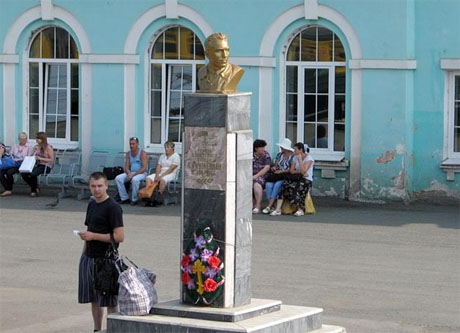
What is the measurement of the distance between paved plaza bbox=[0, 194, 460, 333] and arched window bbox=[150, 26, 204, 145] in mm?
2640

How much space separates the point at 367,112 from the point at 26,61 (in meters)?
7.55

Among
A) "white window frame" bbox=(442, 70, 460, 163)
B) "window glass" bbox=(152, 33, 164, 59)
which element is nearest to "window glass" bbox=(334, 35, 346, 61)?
"white window frame" bbox=(442, 70, 460, 163)

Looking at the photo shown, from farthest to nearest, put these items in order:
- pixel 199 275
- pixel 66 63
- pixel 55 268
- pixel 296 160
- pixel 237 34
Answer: pixel 66 63 < pixel 237 34 < pixel 296 160 < pixel 55 268 < pixel 199 275

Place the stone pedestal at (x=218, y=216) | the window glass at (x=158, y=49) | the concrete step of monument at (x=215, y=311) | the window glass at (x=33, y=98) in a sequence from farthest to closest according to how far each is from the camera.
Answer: the window glass at (x=33, y=98), the window glass at (x=158, y=49), the stone pedestal at (x=218, y=216), the concrete step of monument at (x=215, y=311)

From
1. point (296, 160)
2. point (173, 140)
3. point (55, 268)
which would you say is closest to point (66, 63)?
point (173, 140)

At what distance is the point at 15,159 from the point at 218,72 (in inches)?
506

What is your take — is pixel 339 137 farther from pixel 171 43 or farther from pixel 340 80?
pixel 171 43

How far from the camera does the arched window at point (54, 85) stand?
2419 centimetres

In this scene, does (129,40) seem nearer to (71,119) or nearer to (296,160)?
(71,119)

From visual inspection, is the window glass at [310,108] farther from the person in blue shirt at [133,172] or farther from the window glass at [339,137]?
the person in blue shirt at [133,172]

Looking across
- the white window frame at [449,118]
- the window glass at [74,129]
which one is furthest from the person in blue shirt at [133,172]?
the white window frame at [449,118]

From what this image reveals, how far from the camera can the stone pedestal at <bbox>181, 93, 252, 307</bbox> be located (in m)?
10.7

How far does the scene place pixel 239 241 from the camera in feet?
35.3

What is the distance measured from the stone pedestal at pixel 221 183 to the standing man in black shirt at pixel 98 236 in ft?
2.18
